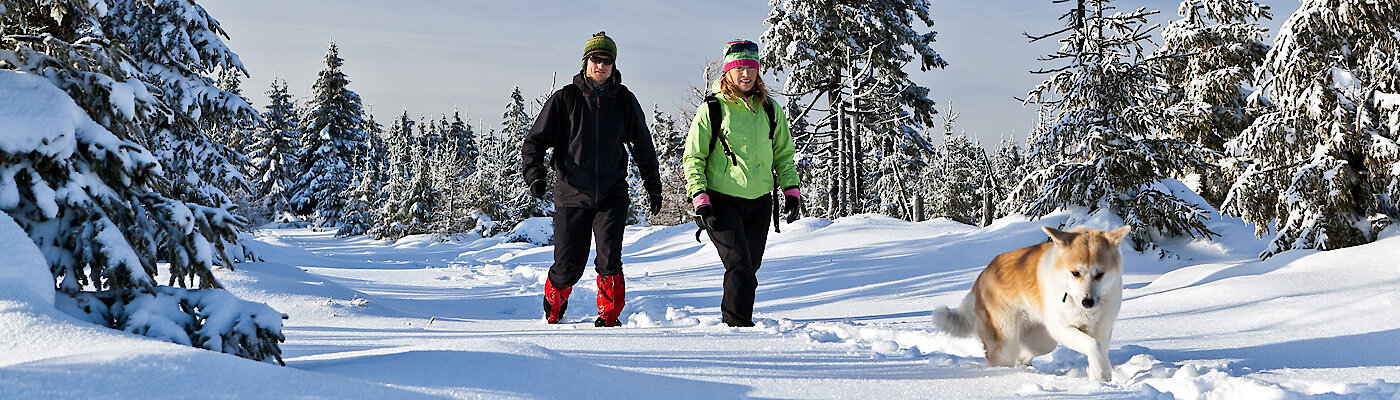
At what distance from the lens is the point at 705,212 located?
5.04 m

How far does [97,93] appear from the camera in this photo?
337 cm

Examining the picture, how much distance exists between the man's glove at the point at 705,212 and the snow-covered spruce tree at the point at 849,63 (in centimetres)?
1526

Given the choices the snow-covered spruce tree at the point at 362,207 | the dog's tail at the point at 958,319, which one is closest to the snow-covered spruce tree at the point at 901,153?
the dog's tail at the point at 958,319

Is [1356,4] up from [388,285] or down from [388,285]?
up

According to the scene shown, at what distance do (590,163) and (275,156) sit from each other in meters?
41.3

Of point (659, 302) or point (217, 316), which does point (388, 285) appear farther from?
point (217, 316)

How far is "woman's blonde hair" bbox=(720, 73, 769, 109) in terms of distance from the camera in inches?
207

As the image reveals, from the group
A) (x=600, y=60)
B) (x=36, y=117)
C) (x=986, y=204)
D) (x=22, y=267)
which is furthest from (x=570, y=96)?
(x=986, y=204)

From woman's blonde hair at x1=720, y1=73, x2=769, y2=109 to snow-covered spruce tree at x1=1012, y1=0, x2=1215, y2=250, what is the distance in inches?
300

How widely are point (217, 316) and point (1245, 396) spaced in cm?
383

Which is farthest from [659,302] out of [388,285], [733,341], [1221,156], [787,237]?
[1221,156]

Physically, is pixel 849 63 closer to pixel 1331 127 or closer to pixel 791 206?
pixel 1331 127

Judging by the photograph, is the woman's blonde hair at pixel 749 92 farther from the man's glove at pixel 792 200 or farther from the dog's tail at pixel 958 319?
the dog's tail at pixel 958 319

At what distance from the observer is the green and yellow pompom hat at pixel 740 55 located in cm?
527
